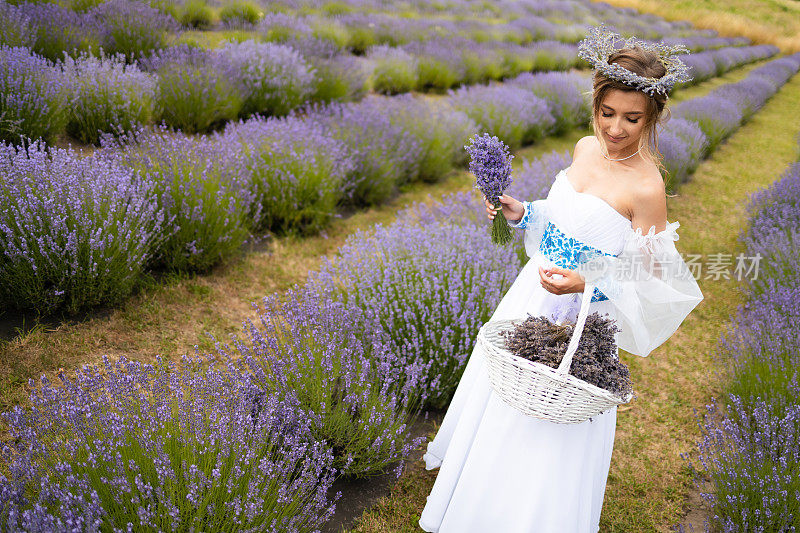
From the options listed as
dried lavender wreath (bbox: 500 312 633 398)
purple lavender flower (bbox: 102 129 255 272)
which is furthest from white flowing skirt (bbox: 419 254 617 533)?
purple lavender flower (bbox: 102 129 255 272)

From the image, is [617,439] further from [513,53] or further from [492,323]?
[513,53]

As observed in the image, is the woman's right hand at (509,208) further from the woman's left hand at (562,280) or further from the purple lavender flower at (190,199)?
the purple lavender flower at (190,199)

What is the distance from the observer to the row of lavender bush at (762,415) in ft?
6.95

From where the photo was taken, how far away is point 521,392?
152 centimetres

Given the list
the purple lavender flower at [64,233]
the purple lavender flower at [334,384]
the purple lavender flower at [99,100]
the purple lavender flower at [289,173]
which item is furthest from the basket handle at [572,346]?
the purple lavender flower at [99,100]

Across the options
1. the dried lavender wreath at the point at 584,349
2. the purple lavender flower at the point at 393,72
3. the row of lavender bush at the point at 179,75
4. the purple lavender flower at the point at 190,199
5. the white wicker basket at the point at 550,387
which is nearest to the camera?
the white wicker basket at the point at 550,387

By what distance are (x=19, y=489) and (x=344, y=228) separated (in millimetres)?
3400

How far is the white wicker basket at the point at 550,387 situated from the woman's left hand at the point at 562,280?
5.7 inches

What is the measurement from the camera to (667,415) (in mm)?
3201

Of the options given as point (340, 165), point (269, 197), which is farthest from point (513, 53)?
point (269, 197)

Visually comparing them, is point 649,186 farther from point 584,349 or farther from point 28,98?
point 28,98

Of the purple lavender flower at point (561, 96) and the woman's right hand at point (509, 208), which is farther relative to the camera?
the purple lavender flower at point (561, 96)

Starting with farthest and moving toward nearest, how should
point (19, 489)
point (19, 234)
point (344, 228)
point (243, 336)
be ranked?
point (344, 228), point (243, 336), point (19, 234), point (19, 489)

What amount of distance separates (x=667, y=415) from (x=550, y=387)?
86.3 inches
